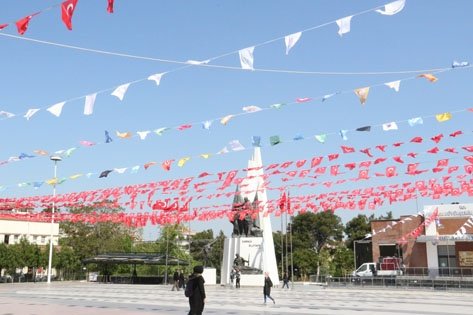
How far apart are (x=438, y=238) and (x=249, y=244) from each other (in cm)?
1800

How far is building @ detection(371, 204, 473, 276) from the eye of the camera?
45800 millimetres

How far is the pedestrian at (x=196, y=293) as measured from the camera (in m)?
10.6

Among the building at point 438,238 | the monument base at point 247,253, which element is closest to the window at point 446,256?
the building at point 438,238

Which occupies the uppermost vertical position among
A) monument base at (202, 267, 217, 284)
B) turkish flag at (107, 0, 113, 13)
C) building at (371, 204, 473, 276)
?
turkish flag at (107, 0, 113, 13)

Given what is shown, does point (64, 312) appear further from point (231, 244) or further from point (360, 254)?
point (360, 254)

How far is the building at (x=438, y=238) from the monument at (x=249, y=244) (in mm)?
14127

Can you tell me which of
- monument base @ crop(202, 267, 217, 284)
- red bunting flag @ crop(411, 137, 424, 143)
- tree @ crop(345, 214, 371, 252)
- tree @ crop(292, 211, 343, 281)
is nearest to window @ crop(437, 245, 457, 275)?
monument base @ crop(202, 267, 217, 284)

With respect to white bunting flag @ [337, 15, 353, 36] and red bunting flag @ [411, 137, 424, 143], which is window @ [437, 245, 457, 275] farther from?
white bunting flag @ [337, 15, 353, 36]

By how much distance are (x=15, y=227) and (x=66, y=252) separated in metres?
11.2

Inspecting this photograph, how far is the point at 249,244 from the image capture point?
38.7m

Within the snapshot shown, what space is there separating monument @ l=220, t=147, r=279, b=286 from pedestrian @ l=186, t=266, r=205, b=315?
84.5 ft

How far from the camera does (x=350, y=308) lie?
19.3 metres

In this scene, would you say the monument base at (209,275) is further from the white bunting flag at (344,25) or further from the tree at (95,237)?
the white bunting flag at (344,25)

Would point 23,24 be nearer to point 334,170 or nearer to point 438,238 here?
point 334,170
